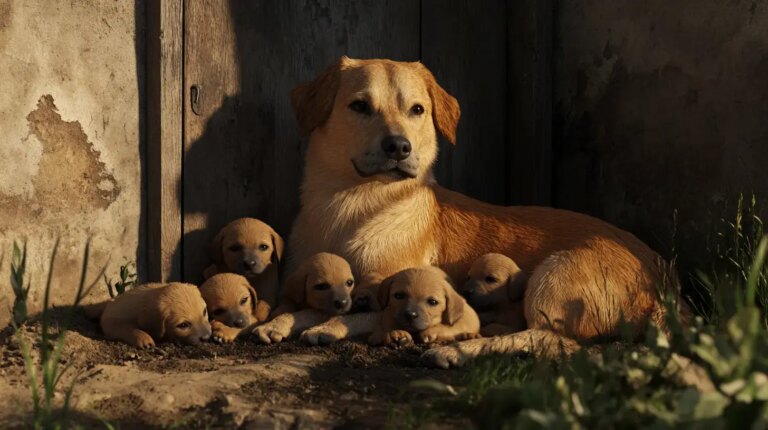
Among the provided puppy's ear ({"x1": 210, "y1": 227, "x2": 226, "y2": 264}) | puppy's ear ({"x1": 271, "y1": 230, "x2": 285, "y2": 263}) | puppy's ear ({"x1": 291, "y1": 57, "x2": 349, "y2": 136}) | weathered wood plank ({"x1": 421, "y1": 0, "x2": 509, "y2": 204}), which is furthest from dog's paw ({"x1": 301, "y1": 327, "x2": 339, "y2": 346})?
weathered wood plank ({"x1": 421, "y1": 0, "x2": 509, "y2": 204})

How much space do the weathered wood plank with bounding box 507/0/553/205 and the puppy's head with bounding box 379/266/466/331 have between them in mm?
2359

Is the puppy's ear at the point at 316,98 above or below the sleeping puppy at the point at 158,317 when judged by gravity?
above

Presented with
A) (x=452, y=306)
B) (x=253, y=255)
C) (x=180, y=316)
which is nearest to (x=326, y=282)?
(x=253, y=255)

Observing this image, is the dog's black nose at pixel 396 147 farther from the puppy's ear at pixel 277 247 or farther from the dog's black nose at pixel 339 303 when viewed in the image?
the puppy's ear at pixel 277 247

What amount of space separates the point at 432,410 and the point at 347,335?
6.53ft

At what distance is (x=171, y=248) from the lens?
19.9ft

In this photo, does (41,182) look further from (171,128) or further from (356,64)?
(356,64)

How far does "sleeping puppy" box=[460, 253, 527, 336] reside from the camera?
18.9 feet

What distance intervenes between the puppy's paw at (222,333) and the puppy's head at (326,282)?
49 centimetres

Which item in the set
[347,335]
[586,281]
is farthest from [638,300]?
[347,335]

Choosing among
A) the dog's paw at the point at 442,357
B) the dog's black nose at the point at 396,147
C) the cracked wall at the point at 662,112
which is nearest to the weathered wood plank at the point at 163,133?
the dog's black nose at the point at 396,147

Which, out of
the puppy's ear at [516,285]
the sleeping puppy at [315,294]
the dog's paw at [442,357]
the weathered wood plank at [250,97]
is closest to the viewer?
the dog's paw at [442,357]

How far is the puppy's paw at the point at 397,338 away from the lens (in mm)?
5344

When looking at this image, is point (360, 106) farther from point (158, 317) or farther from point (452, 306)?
point (158, 317)
